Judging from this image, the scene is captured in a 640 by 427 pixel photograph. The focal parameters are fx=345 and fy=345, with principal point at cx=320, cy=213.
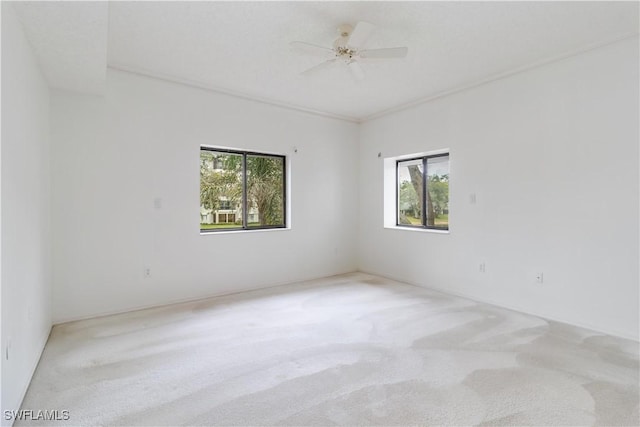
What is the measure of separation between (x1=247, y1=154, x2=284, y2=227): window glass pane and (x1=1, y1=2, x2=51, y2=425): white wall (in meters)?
2.33

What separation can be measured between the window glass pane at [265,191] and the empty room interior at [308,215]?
33 mm

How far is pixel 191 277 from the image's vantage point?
419cm

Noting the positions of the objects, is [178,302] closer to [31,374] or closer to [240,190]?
[240,190]

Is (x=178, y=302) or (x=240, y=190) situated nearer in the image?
(x=178, y=302)

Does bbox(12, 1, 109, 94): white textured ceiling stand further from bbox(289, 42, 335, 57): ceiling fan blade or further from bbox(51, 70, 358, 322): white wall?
bbox(289, 42, 335, 57): ceiling fan blade

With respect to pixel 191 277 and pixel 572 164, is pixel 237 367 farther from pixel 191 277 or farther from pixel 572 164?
pixel 572 164

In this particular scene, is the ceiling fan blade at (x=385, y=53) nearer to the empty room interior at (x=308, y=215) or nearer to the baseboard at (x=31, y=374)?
the empty room interior at (x=308, y=215)

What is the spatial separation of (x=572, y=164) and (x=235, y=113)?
3.82 metres

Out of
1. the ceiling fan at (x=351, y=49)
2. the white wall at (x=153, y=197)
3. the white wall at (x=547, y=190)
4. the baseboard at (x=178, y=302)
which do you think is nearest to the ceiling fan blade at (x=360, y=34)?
the ceiling fan at (x=351, y=49)

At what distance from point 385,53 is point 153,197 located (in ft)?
9.46

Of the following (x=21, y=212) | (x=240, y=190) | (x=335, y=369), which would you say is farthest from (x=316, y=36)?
(x=335, y=369)

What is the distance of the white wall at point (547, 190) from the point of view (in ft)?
9.96

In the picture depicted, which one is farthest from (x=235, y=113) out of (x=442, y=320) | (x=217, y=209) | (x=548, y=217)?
(x=548, y=217)

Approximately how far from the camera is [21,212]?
2227mm
